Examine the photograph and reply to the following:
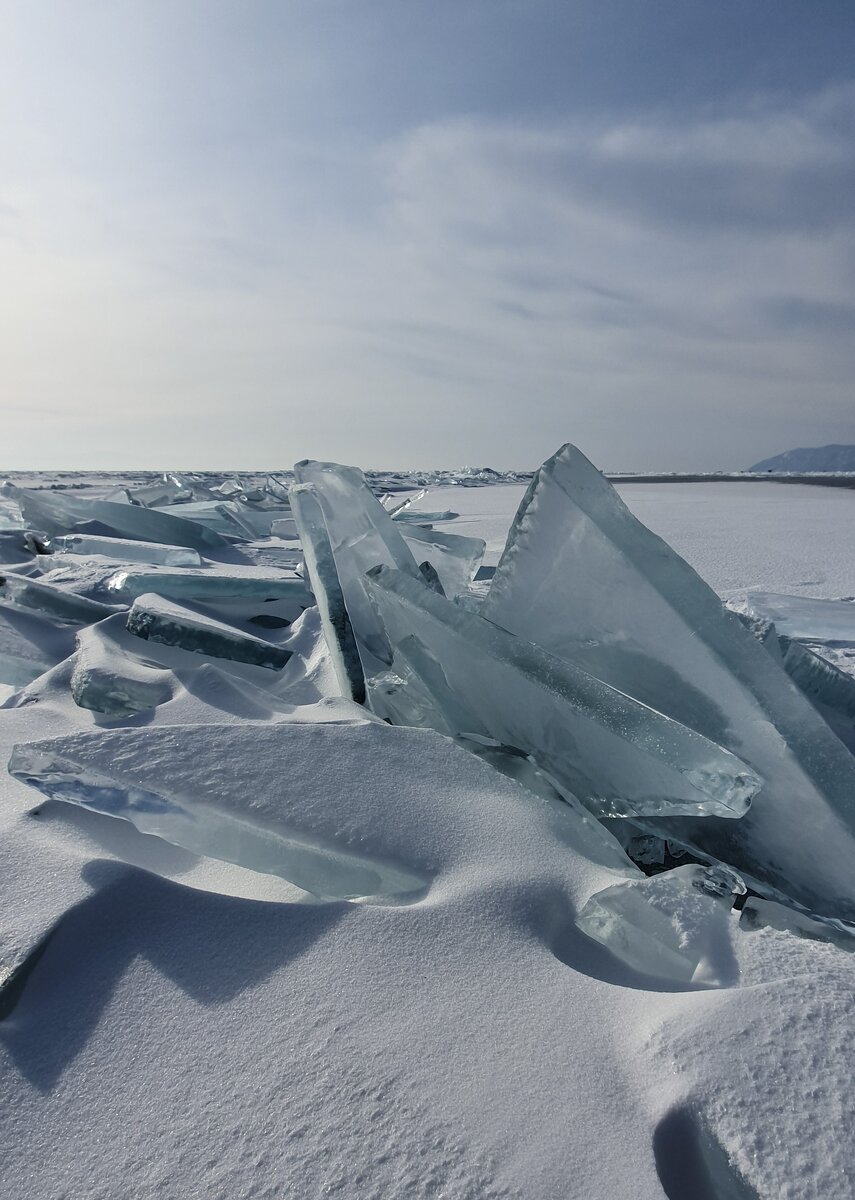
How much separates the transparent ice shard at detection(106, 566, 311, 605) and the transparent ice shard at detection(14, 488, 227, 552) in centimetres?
155

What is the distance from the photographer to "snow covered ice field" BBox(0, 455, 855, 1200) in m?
0.46

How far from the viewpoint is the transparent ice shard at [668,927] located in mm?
638

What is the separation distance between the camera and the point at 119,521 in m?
3.81

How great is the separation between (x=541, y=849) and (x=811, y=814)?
0.32m

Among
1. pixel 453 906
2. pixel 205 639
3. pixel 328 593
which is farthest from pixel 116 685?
pixel 453 906

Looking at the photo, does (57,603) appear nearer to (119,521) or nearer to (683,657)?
(683,657)

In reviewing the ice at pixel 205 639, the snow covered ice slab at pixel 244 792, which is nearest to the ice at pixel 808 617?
the ice at pixel 205 639

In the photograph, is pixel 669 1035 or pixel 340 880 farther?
pixel 340 880

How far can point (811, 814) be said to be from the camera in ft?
2.73

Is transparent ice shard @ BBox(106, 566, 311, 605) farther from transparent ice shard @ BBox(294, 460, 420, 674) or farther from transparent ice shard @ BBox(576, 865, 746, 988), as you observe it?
transparent ice shard @ BBox(576, 865, 746, 988)

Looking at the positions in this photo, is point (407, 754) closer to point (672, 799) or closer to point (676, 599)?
point (672, 799)

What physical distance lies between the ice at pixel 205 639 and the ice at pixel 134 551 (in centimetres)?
146

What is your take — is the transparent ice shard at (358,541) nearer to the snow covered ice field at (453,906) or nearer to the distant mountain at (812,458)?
the snow covered ice field at (453,906)

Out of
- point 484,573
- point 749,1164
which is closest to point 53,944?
point 749,1164
